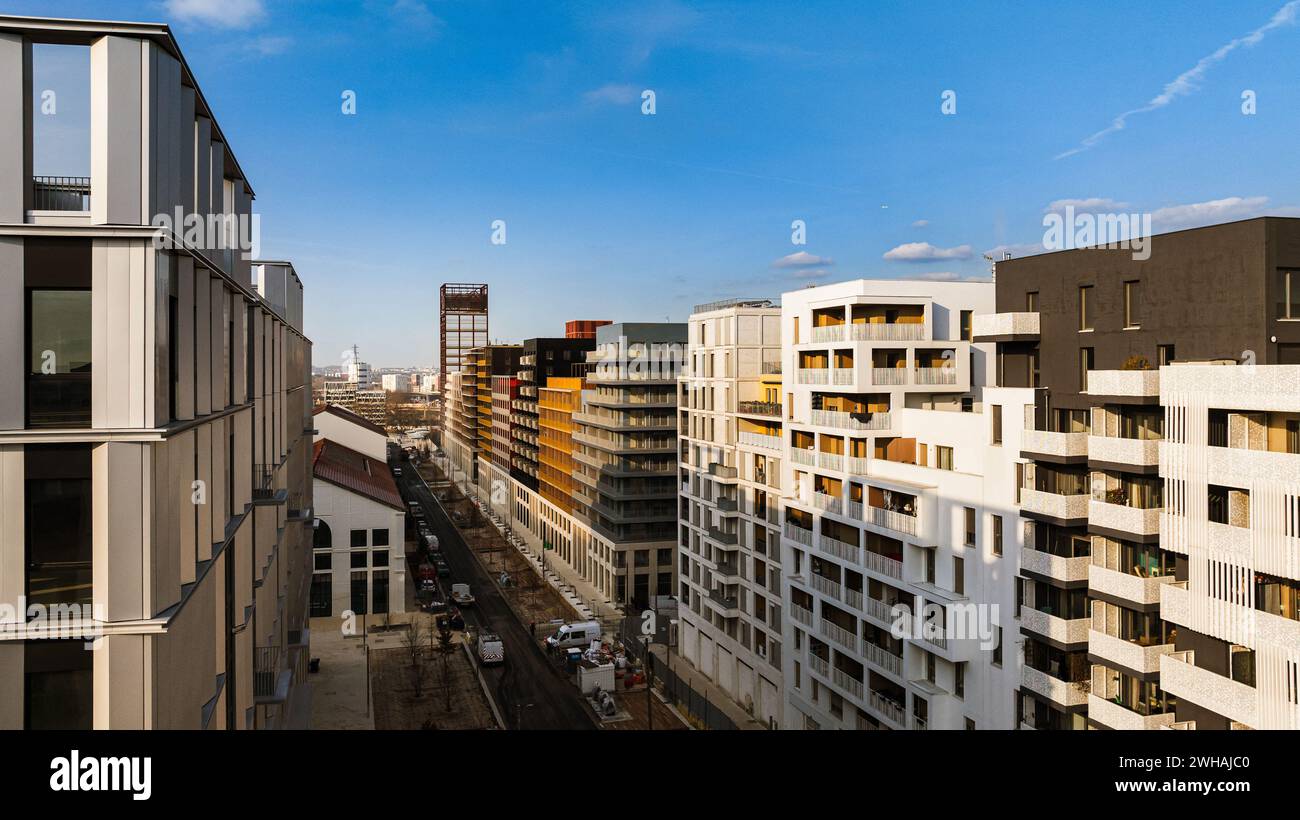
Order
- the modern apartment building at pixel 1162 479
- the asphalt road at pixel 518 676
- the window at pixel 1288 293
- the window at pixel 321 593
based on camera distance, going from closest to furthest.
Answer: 1. the modern apartment building at pixel 1162 479
2. the window at pixel 1288 293
3. the asphalt road at pixel 518 676
4. the window at pixel 321 593

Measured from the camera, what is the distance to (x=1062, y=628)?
71.7 feet

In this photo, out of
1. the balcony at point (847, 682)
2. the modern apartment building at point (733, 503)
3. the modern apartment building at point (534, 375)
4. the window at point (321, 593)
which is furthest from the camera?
the modern apartment building at point (534, 375)

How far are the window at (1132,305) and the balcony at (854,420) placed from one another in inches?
361

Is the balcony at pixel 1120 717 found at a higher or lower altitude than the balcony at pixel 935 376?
lower

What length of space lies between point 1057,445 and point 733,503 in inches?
763

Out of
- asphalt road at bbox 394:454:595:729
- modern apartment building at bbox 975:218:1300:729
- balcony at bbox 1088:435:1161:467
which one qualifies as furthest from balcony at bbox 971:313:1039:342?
asphalt road at bbox 394:454:595:729

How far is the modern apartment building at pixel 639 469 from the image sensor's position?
5491 centimetres

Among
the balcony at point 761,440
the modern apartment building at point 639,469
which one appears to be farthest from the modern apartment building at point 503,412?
the balcony at point 761,440

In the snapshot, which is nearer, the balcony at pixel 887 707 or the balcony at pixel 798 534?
the balcony at pixel 887 707

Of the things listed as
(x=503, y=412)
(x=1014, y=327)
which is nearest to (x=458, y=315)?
(x=503, y=412)

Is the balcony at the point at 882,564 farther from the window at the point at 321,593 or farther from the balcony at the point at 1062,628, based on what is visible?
the window at the point at 321,593
